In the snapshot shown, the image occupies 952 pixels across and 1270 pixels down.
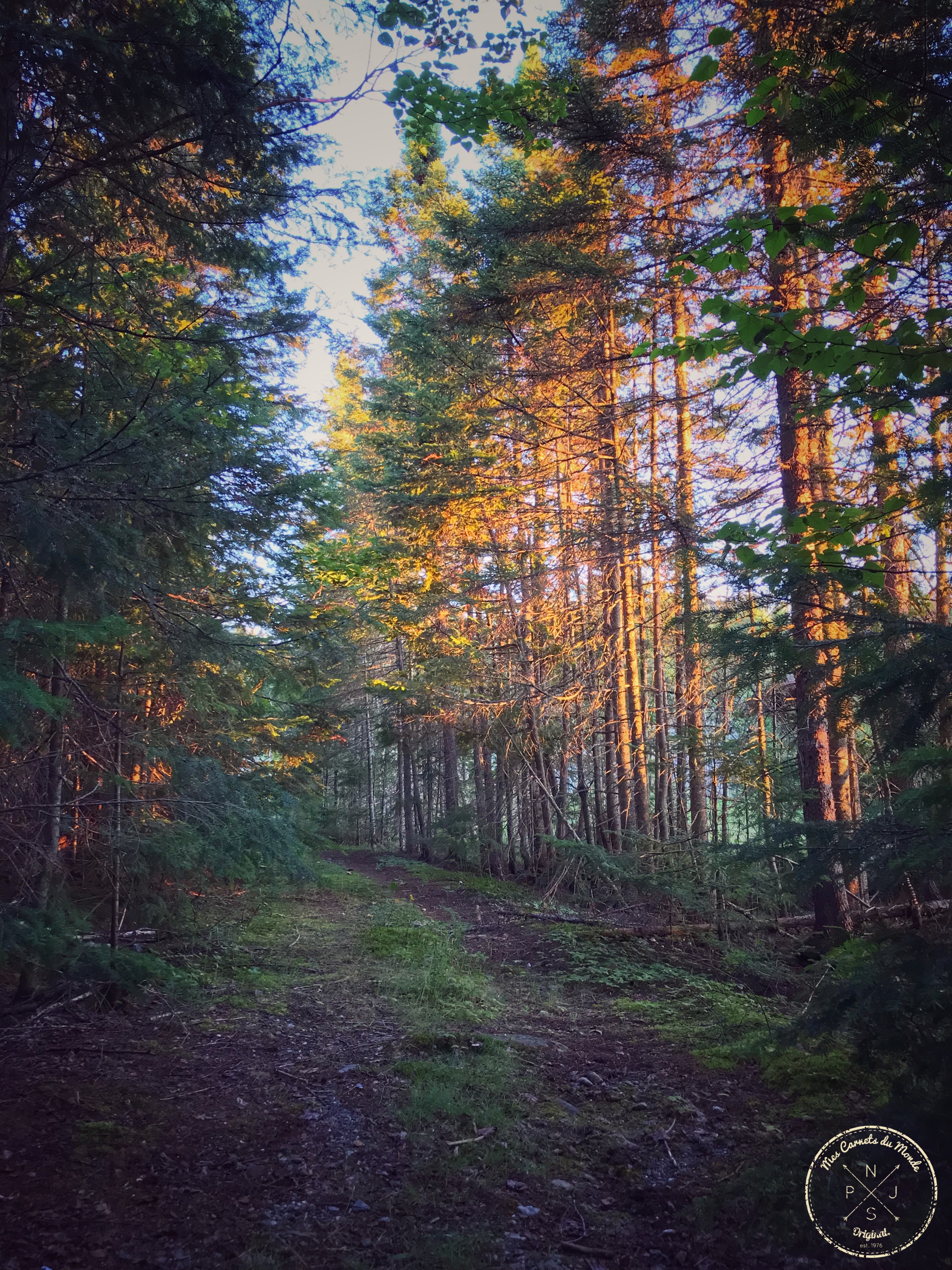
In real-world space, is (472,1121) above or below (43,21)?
below

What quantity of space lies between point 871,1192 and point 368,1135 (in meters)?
2.89

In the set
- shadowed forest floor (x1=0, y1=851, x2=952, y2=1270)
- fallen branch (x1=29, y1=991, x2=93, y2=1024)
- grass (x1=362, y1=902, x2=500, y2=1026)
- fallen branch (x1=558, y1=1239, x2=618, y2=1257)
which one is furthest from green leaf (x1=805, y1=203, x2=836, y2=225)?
fallen branch (x1=29, y1=991, x2=93, y2=1024)

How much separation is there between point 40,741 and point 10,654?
1698mm

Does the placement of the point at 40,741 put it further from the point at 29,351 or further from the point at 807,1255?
the point at 807,1255

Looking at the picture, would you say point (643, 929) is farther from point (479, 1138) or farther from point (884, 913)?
point (479, 1138)

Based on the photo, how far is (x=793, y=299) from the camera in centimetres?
748

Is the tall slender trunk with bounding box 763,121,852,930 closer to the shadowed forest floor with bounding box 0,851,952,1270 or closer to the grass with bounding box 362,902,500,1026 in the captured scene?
the shadowed forest floor with bounding box 0,851,952,1270

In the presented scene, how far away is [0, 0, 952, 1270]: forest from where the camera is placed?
11.5ft

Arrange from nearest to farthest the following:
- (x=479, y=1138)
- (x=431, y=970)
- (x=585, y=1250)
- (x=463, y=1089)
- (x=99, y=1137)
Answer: (x=585, y=1250) < (x=99, y=1137) < (x=479, y=1138) < (x=463, y=1089) < (x=431, y=970)

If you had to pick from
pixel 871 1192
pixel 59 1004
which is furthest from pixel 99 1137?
pixel 871 1192

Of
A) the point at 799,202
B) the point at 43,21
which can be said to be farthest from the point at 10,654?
the point at 799,202

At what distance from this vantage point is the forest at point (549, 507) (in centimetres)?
350

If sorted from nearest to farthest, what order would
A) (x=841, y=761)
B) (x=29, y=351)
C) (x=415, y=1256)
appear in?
(x=415, y=1256) → (x=29, y=351) → (x=841, y=761)

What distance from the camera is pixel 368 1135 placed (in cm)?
425
